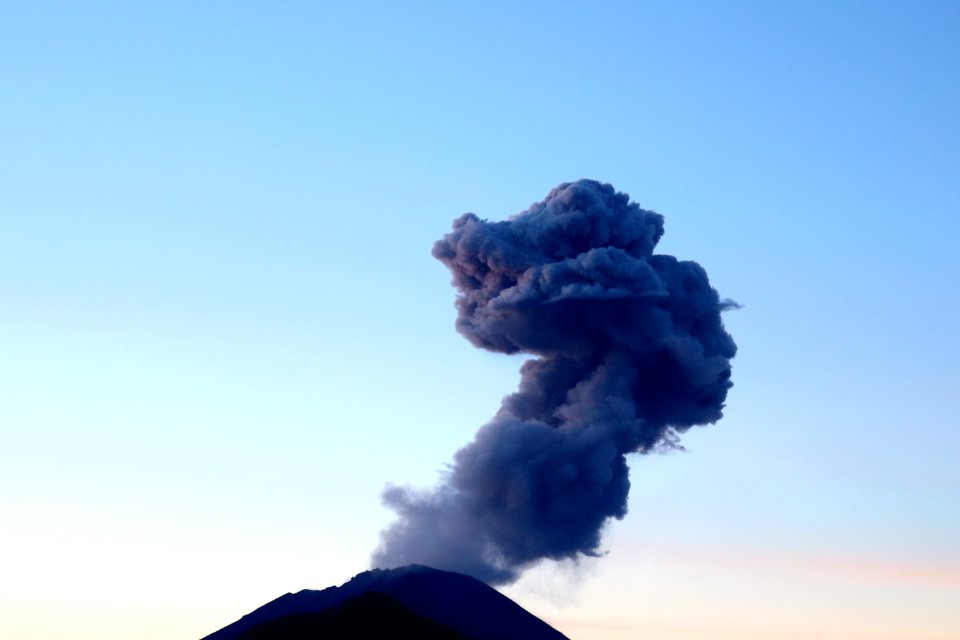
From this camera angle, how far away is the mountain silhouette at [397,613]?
8544 cm

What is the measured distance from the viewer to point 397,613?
86438 mm

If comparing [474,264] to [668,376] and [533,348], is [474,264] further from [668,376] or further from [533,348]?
[668,376]

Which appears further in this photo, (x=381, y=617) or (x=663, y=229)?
(x=663, y=229)

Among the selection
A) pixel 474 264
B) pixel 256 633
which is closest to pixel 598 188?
pixel 474 264

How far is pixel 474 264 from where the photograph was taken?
296 ft

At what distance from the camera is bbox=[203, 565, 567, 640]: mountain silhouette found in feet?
280

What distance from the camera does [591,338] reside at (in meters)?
87.6

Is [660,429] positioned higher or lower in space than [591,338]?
lower

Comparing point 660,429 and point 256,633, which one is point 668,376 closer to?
point 660,429

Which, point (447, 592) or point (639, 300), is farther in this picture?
point (447, 592)

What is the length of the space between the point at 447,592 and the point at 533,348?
65.7ft

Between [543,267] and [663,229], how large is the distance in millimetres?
12231

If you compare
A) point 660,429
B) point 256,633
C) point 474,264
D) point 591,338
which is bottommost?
point 256,633

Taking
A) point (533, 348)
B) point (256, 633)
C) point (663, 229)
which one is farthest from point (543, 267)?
point (256, 633)
